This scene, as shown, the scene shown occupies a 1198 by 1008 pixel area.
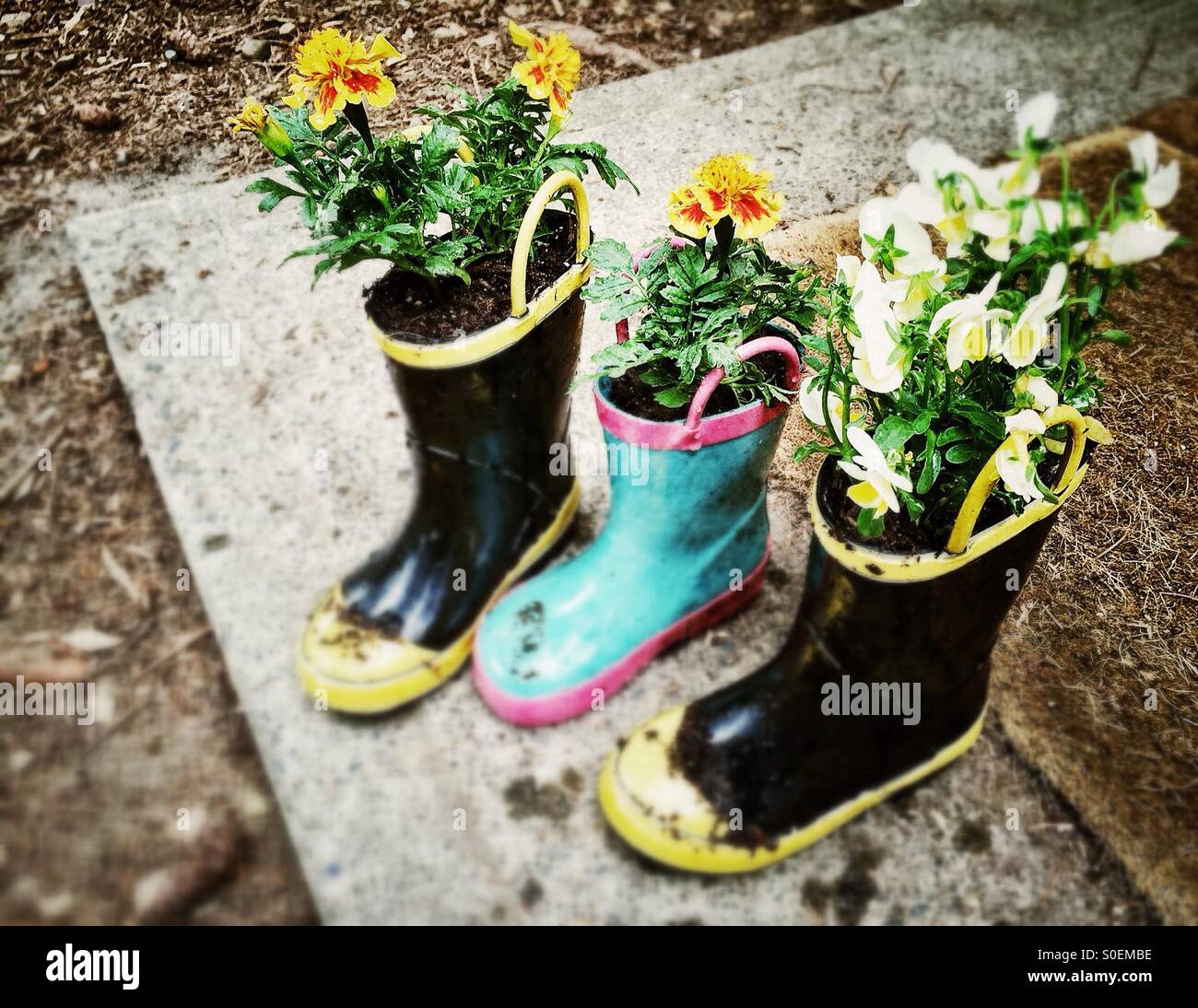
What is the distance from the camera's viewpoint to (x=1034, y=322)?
0.77 metres

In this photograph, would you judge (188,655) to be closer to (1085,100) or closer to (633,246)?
(633,246)

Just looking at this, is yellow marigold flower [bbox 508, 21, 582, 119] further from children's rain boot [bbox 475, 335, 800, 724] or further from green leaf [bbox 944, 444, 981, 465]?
green leaf [bbox 944, 444, 981, 465]

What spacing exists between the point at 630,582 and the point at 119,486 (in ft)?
3.23

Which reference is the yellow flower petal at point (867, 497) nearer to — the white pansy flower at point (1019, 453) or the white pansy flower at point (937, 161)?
the white pansy flower at point (1019, 453)

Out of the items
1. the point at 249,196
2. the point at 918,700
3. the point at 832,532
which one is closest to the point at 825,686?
the point at 918,700

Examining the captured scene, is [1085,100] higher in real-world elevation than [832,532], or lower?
higher

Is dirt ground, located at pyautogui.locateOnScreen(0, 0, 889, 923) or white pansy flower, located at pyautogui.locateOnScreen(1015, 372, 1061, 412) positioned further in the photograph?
dirt ground, located at pyautogui.locateOnScreen(0, 0, 889, 923)

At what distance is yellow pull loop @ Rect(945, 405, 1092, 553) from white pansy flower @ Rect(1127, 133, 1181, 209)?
0.74 feet

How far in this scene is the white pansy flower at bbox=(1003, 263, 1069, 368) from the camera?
726mm

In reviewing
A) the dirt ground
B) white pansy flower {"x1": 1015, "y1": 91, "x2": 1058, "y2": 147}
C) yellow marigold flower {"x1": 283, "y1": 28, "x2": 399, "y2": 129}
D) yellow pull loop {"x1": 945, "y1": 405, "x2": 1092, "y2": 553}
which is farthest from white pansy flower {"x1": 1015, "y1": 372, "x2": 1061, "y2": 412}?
the dirt ground

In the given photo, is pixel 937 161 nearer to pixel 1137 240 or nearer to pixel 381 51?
pixel 1137 240

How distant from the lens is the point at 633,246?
6.14 ft
